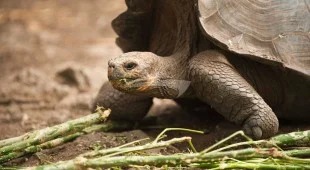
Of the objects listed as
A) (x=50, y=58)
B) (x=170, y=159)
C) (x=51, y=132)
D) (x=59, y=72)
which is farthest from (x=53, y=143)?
(x=50, y=58)

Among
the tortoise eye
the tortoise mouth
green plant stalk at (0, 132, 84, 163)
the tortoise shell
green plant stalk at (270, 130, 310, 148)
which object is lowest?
green plant stalk at (0, 132, 84, 163)

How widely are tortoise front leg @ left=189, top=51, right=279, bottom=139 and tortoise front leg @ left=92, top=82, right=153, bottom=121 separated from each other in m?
0.74

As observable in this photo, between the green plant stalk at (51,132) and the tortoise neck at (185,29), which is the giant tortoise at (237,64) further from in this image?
the green plant stalk at (51,132)

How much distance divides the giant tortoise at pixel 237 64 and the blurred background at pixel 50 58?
4.99 feet

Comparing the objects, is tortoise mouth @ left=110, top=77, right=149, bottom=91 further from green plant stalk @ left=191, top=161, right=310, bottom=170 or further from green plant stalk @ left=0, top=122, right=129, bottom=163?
green plant stalk @ left=191, top=161, right=310, bottom=170

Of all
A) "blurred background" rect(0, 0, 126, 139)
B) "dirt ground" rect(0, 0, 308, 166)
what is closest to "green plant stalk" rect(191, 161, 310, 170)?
"dirt ground" rect(0, 0, 308, 166)

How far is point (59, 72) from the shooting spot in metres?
6.20

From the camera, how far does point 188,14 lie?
12.7 feet

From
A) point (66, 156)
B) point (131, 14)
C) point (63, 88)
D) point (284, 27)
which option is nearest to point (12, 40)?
point (63, 88)

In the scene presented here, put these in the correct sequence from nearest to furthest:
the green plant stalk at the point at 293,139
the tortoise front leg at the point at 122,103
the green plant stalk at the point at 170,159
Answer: the green plant stalk at the point at 170,159, the green plant stalk at the point at 293,139, the tortoise front leg at the point at 122,103

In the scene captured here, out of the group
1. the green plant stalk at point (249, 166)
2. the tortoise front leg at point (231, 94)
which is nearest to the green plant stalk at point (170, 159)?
the green plant stalk at point (249, 166)

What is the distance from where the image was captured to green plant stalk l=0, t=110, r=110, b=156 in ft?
11.2

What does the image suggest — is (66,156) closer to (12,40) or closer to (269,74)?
(269,74)

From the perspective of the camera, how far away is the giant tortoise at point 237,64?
3449 mm
